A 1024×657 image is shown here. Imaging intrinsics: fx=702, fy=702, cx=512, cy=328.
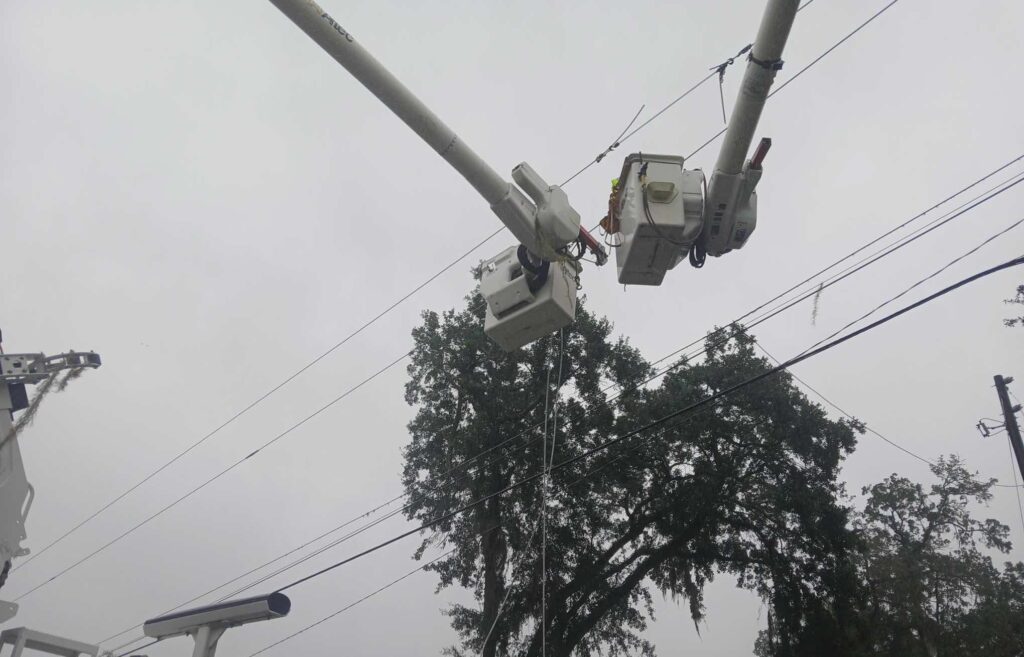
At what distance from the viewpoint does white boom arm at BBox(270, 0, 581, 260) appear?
377cm

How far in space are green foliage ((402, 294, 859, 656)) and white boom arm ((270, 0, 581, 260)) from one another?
44.3 feet

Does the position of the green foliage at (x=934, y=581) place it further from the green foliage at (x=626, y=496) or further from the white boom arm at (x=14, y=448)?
the white boom arm at (x=14, y=448)

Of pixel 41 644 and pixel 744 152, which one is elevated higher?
pixel 744 152

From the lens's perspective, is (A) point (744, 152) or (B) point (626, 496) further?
(B) point (626, 496)

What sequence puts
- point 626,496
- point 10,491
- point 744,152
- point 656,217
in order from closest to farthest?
1. point 744,152
2. point 656,217
3. point 10,491
4. point 626,496

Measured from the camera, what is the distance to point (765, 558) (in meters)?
18.3

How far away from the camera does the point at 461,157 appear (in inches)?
167

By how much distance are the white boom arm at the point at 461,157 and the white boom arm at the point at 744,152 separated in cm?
91

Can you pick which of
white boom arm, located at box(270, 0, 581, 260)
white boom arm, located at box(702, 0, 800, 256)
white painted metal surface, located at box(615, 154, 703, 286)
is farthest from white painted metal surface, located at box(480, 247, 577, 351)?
white boom arm, located at box(702, 0, 800, 256)

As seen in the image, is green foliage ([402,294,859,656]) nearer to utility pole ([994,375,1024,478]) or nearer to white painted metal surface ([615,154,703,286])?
utility pole ([994,375,1024,478])

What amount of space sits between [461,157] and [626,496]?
626 inches

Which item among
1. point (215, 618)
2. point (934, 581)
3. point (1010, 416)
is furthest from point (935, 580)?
point (215, 618)

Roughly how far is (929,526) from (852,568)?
747 centimetres

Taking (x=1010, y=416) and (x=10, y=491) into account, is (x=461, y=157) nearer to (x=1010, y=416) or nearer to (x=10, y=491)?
(x=10, y=491)
